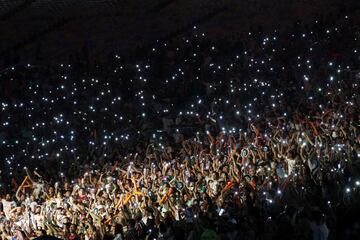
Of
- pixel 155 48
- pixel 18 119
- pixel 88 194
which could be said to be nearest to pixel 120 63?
pixel 155 48

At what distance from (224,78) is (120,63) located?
10.2 ft

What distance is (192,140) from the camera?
11656mm

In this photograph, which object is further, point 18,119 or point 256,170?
point 18,119

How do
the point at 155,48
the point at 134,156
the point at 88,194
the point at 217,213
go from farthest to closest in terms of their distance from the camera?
1. the point at 155,48
2. the point at 134,156
3. the point at 88,194
4. the point at 217,213

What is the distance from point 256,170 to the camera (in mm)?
8969

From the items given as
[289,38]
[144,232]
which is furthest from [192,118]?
[144,232]

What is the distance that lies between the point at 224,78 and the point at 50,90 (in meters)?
4.36

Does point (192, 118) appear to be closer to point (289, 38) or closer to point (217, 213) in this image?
point (289, 38)

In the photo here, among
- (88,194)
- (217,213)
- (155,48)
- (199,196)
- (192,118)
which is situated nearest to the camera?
(217,213)

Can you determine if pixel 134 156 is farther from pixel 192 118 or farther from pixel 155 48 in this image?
pixel 155 48

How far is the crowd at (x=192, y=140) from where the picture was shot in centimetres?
752

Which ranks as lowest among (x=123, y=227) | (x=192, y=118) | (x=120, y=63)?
(x=123, y=227)

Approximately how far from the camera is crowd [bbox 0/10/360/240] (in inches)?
296

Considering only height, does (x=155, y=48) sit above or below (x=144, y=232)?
above
